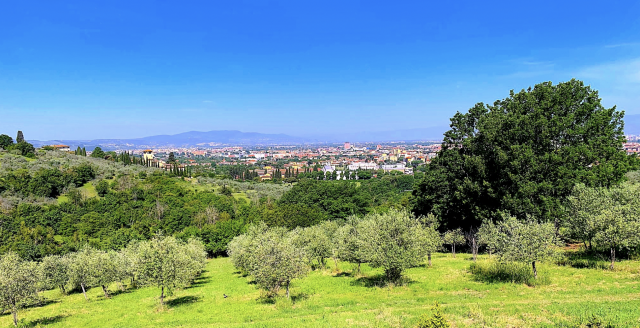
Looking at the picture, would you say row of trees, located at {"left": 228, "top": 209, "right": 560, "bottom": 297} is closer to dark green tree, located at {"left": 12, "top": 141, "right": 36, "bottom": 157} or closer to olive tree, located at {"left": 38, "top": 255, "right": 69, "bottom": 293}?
olive tree, located at {"left": 38, "top": 255, "right": 69, "bottom": 293}

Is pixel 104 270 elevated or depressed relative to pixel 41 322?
elevated

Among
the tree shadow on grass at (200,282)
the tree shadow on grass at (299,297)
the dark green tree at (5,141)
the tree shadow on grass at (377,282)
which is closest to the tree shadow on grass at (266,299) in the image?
the tree shadow on grass at (299,297)

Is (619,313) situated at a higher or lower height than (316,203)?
higher

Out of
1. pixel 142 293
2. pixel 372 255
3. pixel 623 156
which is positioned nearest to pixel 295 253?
pixel 372 255

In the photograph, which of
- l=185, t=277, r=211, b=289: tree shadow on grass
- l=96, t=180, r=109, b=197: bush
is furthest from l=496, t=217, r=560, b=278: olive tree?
l=96, t=180, r=109, b=197: bush

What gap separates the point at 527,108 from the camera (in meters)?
34.2

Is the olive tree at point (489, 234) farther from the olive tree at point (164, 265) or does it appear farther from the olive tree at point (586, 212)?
the olive tree at point (164, 265)

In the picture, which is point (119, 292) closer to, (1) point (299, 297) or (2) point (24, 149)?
(1) point (299, 297)

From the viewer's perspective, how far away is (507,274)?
2680 cm

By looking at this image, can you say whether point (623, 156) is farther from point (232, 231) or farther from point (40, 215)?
point (40, 215)

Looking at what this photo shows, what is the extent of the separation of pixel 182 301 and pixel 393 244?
20.2 metres

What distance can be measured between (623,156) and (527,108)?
995 centimetres

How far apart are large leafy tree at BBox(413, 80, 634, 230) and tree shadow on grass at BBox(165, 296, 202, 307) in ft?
102

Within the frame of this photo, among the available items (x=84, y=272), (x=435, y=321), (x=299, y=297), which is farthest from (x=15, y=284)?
(x=435, y=321)
